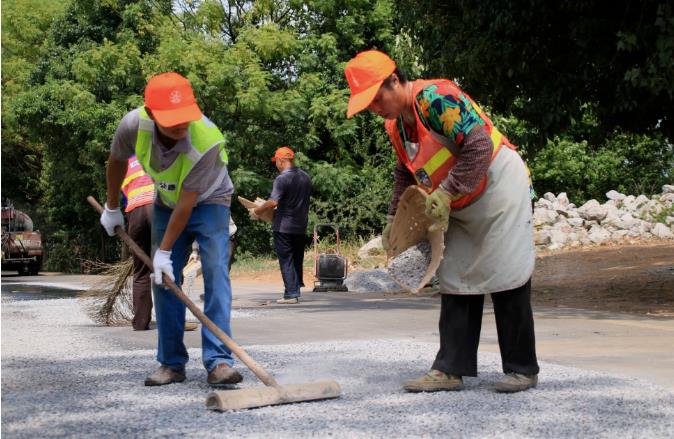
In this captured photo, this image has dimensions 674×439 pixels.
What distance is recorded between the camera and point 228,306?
5609 mm

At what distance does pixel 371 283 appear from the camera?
1562cm

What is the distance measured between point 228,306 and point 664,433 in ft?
8.34

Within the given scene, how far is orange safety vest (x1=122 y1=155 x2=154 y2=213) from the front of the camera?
8398 millimetres

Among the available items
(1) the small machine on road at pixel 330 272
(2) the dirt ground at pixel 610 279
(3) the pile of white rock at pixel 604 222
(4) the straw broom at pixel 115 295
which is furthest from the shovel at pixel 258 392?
(3) the pile of white rock at pixel 604 222

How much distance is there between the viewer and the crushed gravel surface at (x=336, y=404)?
4.30 metres

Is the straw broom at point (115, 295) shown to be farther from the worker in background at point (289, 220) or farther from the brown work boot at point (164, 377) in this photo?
the brown work boot at point (164, 377)

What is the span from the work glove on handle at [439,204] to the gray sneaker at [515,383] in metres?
1.00

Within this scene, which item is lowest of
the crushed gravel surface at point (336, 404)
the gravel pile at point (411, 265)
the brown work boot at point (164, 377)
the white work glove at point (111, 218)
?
the crushed gravel surface at point (336, 404)

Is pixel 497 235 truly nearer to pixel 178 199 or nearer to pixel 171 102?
pixel 178 199

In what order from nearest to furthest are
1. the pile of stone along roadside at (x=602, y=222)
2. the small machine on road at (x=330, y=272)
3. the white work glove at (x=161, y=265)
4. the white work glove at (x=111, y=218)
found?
the white work glove at (x=161, y=265) → the white work glove at (x=111, y=218) → the small machine on road at (x=330, y=272) → the pile of stone along roadside at (x=602, y=222)

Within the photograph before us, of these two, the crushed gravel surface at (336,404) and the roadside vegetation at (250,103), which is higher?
the roadside vegetation at (250,103)

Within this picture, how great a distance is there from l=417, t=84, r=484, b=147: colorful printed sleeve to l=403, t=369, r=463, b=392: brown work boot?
51.0 inches

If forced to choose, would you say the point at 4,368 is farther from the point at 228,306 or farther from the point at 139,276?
the point at 139,276

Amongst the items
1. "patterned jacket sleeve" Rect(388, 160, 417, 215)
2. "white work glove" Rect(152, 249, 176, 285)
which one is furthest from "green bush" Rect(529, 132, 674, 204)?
"white work glove" Rect(152, 249, 176, 285)
